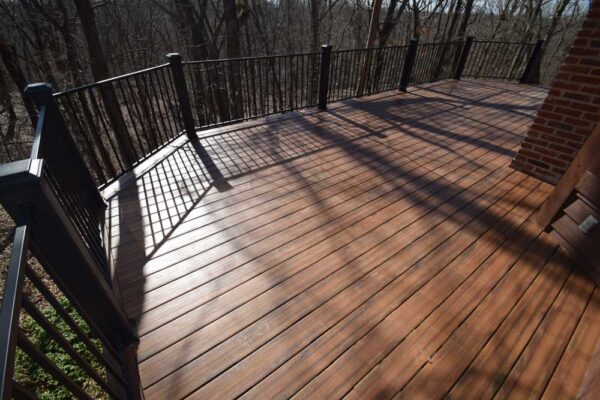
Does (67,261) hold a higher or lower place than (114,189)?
higher

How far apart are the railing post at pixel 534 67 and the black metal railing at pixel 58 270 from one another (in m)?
8.86

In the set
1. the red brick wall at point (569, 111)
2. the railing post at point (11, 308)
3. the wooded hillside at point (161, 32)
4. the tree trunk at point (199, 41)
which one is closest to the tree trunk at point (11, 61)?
the wooded hillside at point (161, 32)

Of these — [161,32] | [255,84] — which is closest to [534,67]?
[255,84]

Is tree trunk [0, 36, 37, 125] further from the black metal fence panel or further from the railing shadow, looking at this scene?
the black metal fence panel

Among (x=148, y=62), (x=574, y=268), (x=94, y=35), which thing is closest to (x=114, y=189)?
(x=574, y=268)

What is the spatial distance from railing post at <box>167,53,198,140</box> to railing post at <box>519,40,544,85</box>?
769 centimetres

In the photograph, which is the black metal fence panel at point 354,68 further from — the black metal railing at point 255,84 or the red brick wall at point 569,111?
the red brick wall at point 569,111

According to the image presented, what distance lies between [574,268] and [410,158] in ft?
6.02

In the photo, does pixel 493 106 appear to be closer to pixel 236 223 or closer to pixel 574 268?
pixel 574 268

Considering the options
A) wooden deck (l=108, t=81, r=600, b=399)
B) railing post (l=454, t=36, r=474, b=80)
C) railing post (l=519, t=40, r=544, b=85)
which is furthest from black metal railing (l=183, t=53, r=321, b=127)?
railing post (l=519, t=40, r=544, b=85)

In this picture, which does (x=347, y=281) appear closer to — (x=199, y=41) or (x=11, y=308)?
(x=11, y=308)

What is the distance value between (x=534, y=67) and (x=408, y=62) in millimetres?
3753

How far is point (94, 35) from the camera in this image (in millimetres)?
7457

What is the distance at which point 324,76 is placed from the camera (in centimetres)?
456
